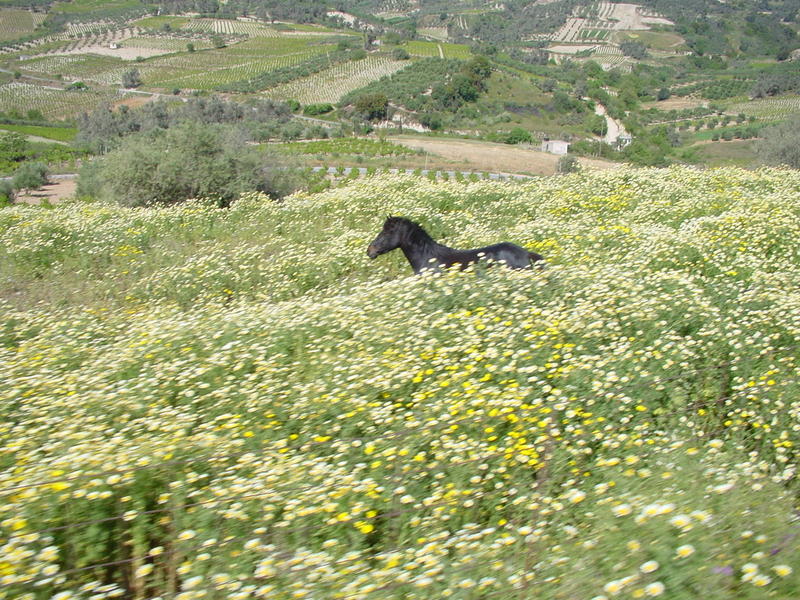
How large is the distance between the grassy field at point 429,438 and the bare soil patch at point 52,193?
1489 inches

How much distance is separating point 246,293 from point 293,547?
7.81 meters

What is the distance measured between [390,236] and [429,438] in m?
5.52

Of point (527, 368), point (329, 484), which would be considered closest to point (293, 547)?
point (329, 484)

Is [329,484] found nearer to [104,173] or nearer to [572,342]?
[572,342]

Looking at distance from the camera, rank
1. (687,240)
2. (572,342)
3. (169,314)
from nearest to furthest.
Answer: (572,342) < (169,314) < (687,240)

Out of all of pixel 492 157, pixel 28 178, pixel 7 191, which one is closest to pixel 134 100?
pixel 28 178

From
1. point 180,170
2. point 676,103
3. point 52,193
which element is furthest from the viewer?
point 676,103

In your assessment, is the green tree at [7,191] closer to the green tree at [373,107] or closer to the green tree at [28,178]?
the green tree at [28,178]

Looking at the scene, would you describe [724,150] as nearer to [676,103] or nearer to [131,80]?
[676,103]

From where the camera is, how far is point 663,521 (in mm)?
2840

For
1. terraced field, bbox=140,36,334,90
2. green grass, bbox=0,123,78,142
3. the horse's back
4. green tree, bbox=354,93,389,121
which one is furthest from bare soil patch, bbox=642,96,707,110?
the horse's back

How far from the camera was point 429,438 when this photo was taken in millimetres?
4461

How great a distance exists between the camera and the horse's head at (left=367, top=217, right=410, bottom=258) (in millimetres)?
9484

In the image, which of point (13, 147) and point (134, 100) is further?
point (134, 100)
